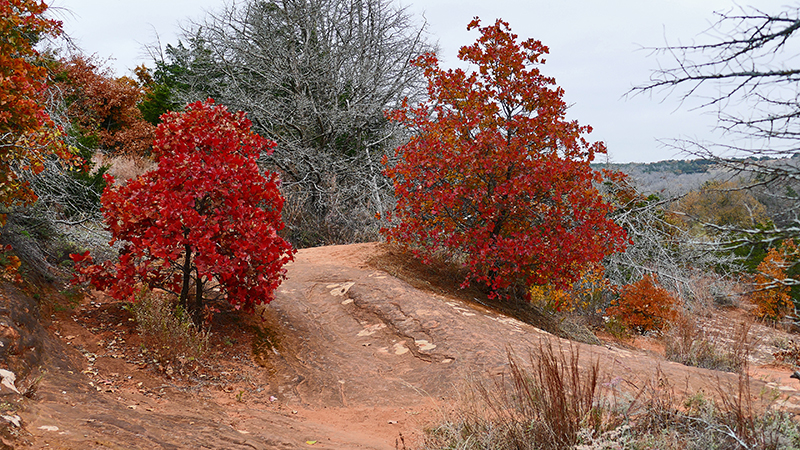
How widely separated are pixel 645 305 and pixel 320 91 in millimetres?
9081

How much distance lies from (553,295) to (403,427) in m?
5.87

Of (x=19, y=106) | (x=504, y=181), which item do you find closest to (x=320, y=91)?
(x=504, y=181)

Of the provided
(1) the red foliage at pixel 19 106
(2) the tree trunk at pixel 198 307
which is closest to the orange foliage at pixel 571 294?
(2) the tree trunk at pixel 198 307

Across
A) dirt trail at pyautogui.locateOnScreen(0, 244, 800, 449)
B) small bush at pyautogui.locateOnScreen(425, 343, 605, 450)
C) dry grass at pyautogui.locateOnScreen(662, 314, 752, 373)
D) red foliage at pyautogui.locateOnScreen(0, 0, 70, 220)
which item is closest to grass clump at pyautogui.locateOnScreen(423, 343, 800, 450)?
small bush at pyautogui.locateOnScreen(425, 343, 605, 450)

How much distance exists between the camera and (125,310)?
484 cm

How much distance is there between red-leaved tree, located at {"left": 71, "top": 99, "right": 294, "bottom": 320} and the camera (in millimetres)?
4332

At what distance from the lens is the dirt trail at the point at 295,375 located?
3.06 m

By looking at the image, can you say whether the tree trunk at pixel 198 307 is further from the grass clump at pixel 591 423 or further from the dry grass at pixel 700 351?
the dry grass at pixel 700 351

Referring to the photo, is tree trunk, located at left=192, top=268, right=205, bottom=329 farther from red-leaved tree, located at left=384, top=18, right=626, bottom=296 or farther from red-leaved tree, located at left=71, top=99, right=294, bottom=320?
red-leaved tree, located at left=384, top=18, right=626, bottom=296

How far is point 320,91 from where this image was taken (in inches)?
511

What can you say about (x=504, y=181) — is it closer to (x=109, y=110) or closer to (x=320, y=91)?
(x=320, y=91)

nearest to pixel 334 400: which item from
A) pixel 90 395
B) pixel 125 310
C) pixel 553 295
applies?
pixel 90 395

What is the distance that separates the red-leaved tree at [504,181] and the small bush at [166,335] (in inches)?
146

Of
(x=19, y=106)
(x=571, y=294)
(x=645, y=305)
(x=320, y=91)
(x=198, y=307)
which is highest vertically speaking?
(x=320, y=91)
